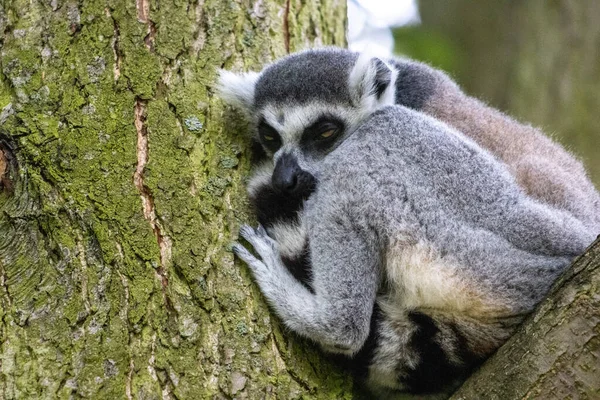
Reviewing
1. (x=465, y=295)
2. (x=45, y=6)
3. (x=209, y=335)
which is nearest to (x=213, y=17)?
(x=45, y=6)

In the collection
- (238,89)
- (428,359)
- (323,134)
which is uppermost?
(238,89)

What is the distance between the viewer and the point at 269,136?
4543 mm

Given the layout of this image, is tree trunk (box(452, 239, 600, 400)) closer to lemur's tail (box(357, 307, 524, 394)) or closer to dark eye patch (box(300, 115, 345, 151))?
lemur's tail (box(357, 307, 524, 394))

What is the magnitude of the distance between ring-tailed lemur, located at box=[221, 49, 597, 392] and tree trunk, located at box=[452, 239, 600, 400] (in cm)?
44

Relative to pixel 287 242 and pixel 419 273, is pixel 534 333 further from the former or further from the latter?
pixel 287 242

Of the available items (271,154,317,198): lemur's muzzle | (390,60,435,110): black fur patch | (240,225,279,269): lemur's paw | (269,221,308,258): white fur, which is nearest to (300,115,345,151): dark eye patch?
(271,154,317,198): lemur's muzzle

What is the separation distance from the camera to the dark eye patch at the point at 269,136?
4.52 m

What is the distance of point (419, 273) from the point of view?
3.42 m

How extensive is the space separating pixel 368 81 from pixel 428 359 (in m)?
1.97

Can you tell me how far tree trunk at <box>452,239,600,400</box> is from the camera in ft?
9.06

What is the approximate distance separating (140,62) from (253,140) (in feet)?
2.96

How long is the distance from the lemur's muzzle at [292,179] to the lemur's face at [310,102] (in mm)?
247

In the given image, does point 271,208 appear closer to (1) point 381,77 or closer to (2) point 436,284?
(2) point 436,284

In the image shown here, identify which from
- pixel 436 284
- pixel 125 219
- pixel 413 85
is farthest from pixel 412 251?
pixel 413 85
